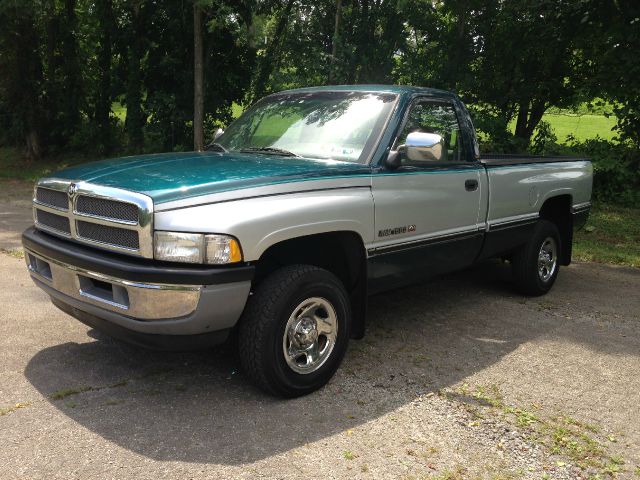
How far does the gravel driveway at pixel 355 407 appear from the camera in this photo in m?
3.08

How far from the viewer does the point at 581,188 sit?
6738mm

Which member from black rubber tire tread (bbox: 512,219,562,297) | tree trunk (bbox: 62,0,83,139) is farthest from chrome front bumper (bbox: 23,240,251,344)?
tree trunk (bbox: 62,0,83,139)

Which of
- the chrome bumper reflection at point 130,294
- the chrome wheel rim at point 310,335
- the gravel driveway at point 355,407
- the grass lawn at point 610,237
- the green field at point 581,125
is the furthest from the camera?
the green field at point 581,125

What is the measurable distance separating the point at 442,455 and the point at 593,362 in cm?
195

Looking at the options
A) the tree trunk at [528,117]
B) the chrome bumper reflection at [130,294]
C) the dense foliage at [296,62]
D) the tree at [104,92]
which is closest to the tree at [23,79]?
the dense foliage at [296,62]

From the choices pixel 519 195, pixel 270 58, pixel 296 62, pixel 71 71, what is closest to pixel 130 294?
pixel 519 195

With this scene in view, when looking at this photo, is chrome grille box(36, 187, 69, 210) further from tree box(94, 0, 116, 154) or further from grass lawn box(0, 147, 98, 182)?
tree box(94, 0, 116, 154)

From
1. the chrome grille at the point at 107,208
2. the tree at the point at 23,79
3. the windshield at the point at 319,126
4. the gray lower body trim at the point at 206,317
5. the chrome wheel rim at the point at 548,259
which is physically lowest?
the chrome wheel rim at the point at 548,259

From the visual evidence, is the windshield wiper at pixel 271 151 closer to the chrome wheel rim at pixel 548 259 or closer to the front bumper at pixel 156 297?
the front bumper at pixel 156 297

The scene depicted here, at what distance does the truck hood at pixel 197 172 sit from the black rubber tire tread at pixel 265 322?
23.0 inches

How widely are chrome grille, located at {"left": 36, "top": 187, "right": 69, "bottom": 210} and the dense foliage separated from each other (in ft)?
35.2

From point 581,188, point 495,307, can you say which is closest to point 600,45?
point 581,188

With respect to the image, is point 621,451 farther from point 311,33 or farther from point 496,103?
point 311,33

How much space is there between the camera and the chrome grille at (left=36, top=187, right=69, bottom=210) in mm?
3830
